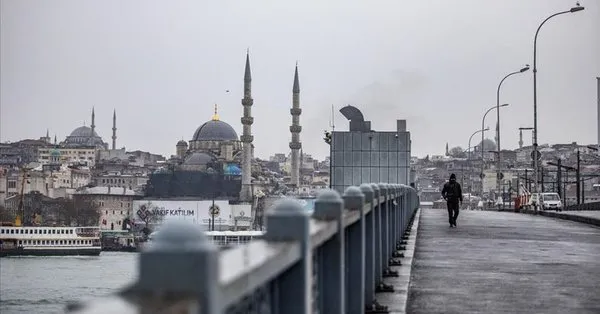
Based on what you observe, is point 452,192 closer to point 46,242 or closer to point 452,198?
point 452,198

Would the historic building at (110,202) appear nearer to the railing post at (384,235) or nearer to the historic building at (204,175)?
the historic building at (204,175)

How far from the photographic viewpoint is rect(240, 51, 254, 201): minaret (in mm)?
140875

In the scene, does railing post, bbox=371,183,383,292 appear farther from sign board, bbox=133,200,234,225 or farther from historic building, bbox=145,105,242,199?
historic building, bbox=145,105,242,199

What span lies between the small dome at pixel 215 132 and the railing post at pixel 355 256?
167 m

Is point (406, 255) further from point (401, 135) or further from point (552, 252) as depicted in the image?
point (401, 135)

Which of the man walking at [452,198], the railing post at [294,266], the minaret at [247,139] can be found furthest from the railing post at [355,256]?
the minaret at [247,139]

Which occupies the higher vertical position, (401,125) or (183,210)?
(401,125)

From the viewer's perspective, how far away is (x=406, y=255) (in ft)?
39.7

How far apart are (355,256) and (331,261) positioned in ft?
4.56

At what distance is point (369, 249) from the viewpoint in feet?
24.9

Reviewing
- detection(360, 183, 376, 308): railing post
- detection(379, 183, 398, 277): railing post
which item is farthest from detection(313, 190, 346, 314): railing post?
detection(379, 183, 398, 277): railing post

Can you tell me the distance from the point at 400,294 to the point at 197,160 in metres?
155

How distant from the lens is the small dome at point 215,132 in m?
174

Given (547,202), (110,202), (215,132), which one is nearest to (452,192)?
(547,202)
